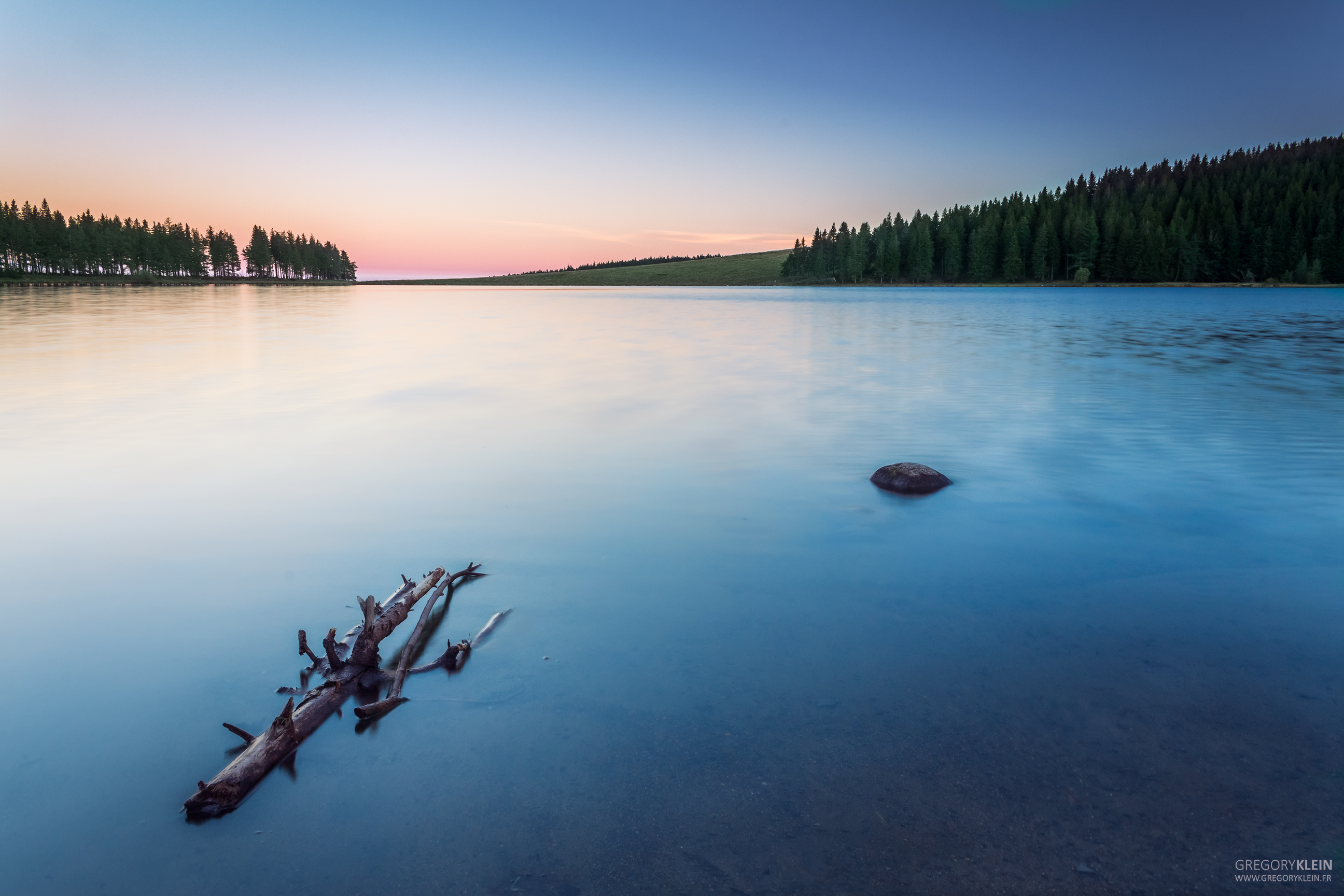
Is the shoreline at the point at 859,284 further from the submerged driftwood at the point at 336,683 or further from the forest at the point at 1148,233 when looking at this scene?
the submerged driftwood at the point at 336,683

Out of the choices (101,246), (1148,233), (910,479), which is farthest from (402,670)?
(101,246)

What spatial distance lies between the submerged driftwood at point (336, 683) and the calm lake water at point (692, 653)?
5.0 inches

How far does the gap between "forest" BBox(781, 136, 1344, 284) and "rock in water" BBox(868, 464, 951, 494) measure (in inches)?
5855

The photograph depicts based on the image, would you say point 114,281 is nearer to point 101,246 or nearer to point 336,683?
point 101,246

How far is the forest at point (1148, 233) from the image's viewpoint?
4998 inches

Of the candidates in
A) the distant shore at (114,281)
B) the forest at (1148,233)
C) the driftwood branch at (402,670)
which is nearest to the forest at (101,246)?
the distant shore at (114,281)

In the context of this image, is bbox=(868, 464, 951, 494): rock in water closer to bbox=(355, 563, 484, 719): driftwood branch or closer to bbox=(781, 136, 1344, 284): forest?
bbox=(355, 563, 484, 719): driftwood branch

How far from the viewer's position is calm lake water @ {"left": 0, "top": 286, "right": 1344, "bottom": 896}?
3.87 metres

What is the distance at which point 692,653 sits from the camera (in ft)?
19.9

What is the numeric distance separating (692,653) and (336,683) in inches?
110

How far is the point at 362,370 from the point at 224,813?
83.6 ft

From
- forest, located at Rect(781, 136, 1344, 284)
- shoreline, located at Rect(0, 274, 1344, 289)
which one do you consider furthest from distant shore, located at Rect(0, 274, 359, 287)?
forest, located at Rect(781, 136, 1344, 284)

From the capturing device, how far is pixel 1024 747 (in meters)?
4.68

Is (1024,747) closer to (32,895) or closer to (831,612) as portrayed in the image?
(831,612)
